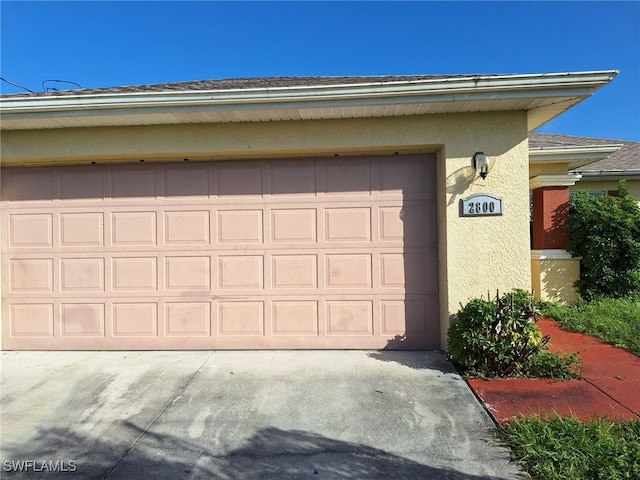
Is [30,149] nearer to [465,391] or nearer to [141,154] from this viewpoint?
[141,154]

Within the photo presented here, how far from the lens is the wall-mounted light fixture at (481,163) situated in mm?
4555

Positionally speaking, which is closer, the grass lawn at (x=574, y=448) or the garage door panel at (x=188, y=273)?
the grass lawn at (x=574, y=448)

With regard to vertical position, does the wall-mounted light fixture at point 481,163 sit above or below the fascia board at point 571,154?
below

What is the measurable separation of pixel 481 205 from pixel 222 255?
3.28 metres

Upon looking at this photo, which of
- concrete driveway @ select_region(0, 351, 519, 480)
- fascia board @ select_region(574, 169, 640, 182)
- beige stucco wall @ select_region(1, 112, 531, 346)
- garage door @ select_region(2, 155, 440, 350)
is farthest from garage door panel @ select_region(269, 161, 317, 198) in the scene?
fascia board @ select_region(574, 169, 640, 182)

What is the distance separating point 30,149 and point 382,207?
4583 mm

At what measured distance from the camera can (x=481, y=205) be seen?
467cm

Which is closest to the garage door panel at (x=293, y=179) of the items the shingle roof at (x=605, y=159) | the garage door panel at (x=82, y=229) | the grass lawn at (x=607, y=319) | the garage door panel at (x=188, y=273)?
the garage door panel at (x=188, y=273)

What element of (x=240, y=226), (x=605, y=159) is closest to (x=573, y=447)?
(x=240, y=226)

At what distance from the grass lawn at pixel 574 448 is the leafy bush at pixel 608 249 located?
463 cm

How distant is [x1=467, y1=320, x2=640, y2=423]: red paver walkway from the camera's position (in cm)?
325

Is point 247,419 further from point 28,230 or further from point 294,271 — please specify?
point 28,230

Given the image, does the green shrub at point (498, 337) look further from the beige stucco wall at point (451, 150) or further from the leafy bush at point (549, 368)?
the beige stucco wall at point (451, 150)

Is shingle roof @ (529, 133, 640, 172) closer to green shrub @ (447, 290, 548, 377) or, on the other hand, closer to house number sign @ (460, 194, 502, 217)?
house number sign @ (460, 194, 502, 217)
